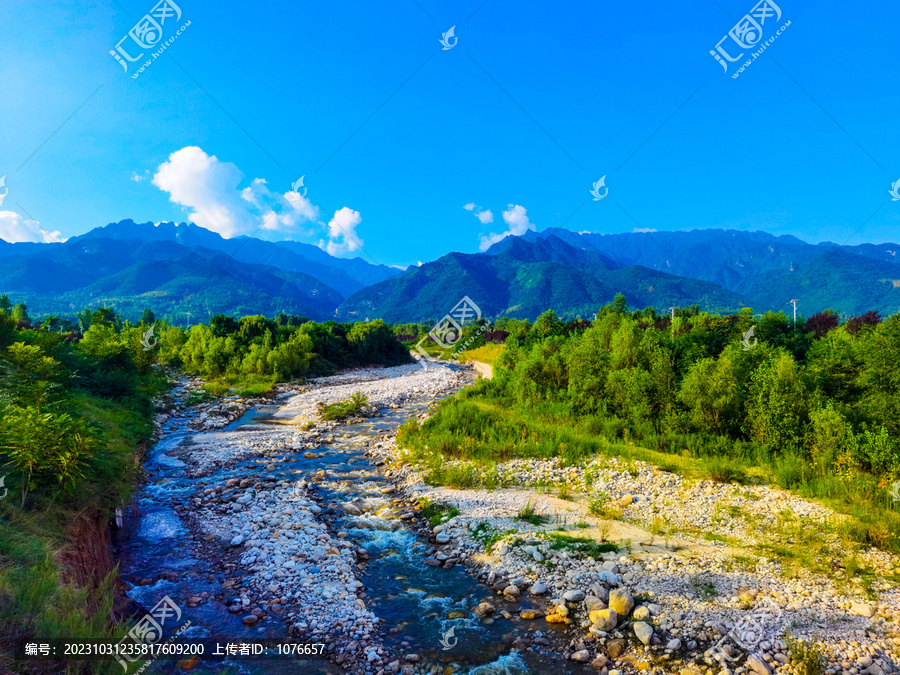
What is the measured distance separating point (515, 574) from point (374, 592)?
2.67 m

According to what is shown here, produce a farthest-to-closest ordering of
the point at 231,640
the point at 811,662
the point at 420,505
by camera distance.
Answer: the point at 420,505 < the point at 231,640 < the point at 811,662

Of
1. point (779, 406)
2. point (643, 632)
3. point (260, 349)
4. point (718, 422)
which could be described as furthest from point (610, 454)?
point (260, 349)

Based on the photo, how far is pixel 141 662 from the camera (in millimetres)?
4980

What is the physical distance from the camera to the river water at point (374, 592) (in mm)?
6004

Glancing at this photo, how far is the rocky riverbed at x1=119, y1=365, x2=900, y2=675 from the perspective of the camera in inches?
239

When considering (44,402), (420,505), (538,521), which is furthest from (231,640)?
(44,402)

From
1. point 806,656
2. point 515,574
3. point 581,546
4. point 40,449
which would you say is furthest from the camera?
point 581,546

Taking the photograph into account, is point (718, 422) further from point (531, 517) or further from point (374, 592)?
point (374, 592)

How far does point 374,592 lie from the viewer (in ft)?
25.5

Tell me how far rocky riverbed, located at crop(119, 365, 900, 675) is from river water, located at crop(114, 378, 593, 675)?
32mm

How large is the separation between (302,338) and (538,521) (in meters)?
43.6

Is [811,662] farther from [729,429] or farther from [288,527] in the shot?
[729,429]

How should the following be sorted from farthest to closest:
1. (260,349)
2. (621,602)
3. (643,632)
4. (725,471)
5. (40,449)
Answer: (260,349) < (725,471) < (40,449) < (621,602) < (643,632)

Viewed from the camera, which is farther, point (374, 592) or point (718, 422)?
point (718, 422)
